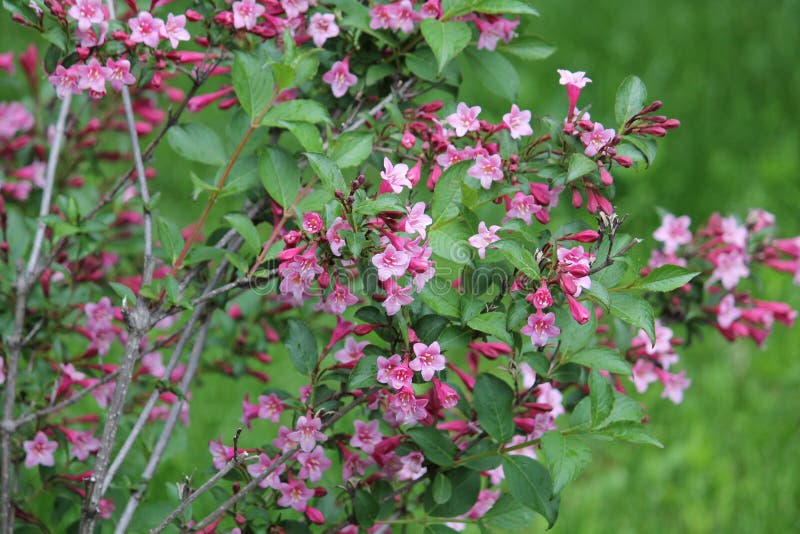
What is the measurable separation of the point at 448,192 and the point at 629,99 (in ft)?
1.21

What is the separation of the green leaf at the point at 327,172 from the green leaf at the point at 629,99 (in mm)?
509

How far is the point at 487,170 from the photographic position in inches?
68.4

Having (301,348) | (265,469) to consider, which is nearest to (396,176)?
(301,348)

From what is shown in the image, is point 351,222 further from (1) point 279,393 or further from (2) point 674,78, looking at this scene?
(2) point 674,78

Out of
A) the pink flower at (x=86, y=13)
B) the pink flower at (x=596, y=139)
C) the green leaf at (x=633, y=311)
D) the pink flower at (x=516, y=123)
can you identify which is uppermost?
the pink flower at (x=86, y=13)

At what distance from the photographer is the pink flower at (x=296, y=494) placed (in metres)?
1.85

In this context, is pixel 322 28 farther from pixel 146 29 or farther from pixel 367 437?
pixel 367 437

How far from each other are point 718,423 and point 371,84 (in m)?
2.15

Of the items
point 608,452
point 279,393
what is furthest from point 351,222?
point 608,452

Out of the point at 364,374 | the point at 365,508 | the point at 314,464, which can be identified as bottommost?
the point at 365,508

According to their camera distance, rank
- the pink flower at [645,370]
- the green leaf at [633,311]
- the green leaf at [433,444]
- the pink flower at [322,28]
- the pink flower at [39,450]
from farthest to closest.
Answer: the pink flower at [645,370]
the pink flower at [39,450]
the pink flower at [322,28]
the green leaf at [433,444]
the green leaf at [633,311]

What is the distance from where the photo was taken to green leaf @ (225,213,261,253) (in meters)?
1.79

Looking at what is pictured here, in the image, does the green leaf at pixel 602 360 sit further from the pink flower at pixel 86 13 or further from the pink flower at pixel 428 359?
the pink flower at pixel 86 13

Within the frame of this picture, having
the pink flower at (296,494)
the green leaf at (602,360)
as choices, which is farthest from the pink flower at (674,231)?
the pink flower at (296,494)
